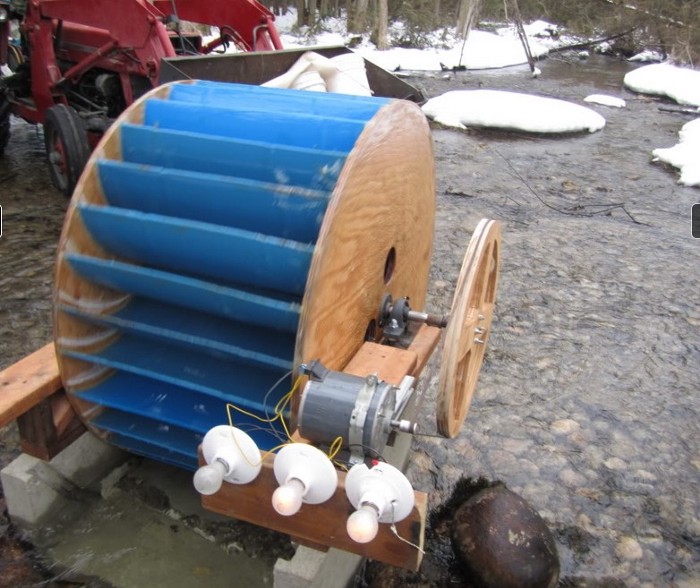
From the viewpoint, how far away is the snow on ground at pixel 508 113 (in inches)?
376

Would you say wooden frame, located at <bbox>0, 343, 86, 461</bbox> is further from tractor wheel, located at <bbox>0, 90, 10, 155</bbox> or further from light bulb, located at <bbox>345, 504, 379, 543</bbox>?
tractor wheel, located at <bbox>0, 90, 10, 155</bbox>

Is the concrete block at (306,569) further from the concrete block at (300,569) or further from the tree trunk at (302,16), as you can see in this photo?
the tree trunk at (302,16)

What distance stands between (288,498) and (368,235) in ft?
3.49

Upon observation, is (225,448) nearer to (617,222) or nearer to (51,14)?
(51,14)

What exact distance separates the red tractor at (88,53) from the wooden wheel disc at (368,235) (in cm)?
312

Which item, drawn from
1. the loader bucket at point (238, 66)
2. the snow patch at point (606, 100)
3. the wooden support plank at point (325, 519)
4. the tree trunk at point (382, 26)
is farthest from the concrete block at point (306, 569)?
the tree trunk at point (382, 26)

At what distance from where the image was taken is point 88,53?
19.9 feet

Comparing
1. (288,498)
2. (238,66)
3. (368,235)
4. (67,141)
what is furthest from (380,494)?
(67,141)

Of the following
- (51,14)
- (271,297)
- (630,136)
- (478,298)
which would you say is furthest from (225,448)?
(630,136)

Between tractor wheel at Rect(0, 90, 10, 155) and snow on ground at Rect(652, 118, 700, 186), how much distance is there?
24.7 ft

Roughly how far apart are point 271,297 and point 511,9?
25.9 meters

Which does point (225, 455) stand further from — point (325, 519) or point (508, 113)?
point (508, 113)

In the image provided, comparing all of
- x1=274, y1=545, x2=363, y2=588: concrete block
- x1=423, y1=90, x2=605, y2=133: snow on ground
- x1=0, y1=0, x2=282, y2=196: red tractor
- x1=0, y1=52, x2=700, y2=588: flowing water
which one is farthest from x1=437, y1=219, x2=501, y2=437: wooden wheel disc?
x1=423, y1=90, x2=605, y2=133: snow on ground

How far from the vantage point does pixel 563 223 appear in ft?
21.1
